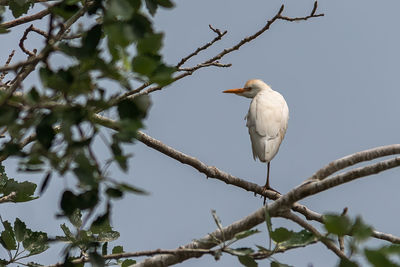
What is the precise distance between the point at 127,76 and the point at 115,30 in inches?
5.8

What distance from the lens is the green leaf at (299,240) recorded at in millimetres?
2736

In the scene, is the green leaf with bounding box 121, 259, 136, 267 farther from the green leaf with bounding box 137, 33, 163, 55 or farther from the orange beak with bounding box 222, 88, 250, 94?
the orange beak with bounding box 222, 88, 250, 94

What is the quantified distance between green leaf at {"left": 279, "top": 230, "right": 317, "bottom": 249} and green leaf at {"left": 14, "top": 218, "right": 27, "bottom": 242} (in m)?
1.68

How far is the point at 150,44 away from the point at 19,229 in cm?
198

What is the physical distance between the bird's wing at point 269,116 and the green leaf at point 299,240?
4404 mm

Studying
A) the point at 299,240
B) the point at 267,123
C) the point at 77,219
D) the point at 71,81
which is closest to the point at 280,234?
the point at 299,240

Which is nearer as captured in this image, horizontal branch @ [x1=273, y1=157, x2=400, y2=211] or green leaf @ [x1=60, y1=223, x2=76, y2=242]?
horizontal branch @ [x1=273, y1=157, x2=400, y2=211]

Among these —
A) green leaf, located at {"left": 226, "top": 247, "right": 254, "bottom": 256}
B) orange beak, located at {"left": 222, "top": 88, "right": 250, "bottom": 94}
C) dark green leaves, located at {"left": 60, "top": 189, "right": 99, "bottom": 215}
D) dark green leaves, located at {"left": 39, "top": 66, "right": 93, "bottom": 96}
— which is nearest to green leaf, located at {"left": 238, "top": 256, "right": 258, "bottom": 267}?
green leaf, located at {"left": 226, "top": 247, "right": 254, "bottom": 256}

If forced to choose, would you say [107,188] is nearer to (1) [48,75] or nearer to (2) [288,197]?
(1) [48,75]

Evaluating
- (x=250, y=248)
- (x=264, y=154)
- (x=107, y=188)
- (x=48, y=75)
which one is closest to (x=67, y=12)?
(x=48, y=75)

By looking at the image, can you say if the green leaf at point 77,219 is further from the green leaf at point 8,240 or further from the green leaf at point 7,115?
the green leaf at point 7,115

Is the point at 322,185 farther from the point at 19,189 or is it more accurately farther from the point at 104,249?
the point at 19,189

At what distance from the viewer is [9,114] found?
2197 millimetres

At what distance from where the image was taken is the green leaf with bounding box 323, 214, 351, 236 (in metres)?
2.32
